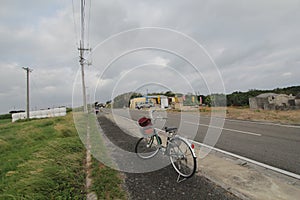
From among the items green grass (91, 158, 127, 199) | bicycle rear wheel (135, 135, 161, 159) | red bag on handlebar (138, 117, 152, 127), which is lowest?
green grass (91, 158, 127, 199)

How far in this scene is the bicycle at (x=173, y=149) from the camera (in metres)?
3.12

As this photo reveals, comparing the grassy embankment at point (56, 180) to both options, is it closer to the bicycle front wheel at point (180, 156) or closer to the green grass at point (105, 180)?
the green grass at point (105, 180)

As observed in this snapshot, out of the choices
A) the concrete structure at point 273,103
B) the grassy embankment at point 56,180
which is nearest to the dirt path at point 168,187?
the grassy embankment at point 56,180

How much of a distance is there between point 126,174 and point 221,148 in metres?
2.96

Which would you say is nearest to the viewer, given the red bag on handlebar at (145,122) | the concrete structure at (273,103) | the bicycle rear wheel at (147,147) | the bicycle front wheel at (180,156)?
the bicycle front wheel at (180,156)

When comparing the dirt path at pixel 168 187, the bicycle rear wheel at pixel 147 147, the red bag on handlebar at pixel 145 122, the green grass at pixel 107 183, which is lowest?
the dirt path at pixel 168 187

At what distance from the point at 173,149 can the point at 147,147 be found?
1357mm

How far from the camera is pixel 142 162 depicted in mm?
3936

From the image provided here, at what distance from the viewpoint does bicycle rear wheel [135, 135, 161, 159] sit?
427 cm

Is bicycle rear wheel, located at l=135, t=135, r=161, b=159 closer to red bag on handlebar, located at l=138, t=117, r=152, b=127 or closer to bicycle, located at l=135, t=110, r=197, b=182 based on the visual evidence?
bicycle, located at l=135, t=110, r=197, b=182

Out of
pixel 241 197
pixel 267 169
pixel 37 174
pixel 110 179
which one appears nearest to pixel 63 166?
pixel 37 174

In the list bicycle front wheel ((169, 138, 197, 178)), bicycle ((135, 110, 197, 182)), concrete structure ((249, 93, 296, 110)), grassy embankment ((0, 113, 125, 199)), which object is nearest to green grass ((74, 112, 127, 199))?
grassy embankment ((0, 113, 125, 199))

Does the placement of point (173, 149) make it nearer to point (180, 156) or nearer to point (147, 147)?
point (180, 156)

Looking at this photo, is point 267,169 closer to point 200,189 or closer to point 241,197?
point 241,197
